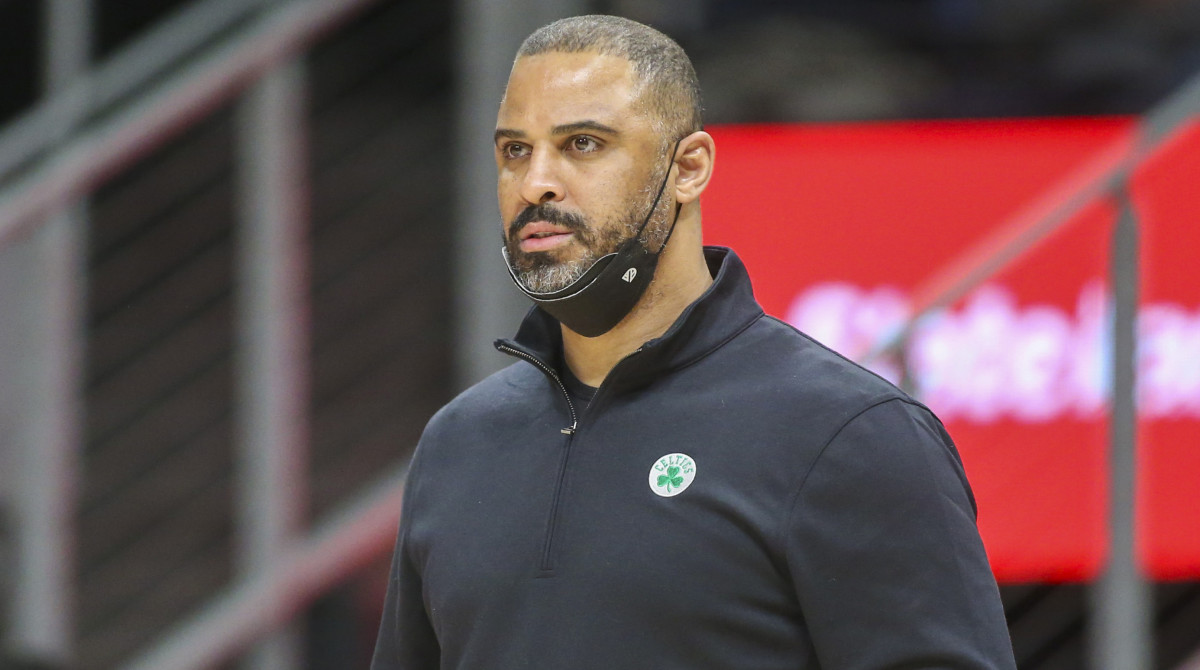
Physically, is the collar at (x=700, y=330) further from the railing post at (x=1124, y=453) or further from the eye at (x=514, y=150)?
the railing post at (x=1124, y=453)

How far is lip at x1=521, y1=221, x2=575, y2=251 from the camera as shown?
1620mm

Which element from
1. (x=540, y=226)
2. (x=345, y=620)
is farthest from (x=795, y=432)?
(x=345, y=620)

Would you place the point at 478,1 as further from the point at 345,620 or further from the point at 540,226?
the point at 540,226

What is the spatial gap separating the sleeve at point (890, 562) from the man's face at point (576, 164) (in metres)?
0.34

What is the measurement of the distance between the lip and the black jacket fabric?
0.14m

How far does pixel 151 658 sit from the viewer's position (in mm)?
4660

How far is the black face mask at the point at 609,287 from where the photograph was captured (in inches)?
63.8

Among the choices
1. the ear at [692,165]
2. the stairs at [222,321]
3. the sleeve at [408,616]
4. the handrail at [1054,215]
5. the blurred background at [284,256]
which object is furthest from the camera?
the stairs at [222,321]

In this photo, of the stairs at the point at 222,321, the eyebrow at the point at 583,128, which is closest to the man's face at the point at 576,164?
the eyebrow at the point at 583,128

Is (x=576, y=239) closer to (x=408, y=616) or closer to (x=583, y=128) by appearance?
(x=583, y=128)

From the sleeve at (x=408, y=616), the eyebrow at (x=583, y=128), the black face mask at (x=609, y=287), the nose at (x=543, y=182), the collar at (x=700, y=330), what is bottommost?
the sleeve at (x=408, y=616)

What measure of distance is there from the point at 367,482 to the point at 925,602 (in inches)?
166

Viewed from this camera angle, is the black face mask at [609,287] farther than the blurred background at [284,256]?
No

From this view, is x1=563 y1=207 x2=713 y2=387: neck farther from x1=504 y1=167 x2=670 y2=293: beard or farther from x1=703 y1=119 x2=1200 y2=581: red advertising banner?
x1=703 y1=119 x2=1200 y2=581: red advertising banner
